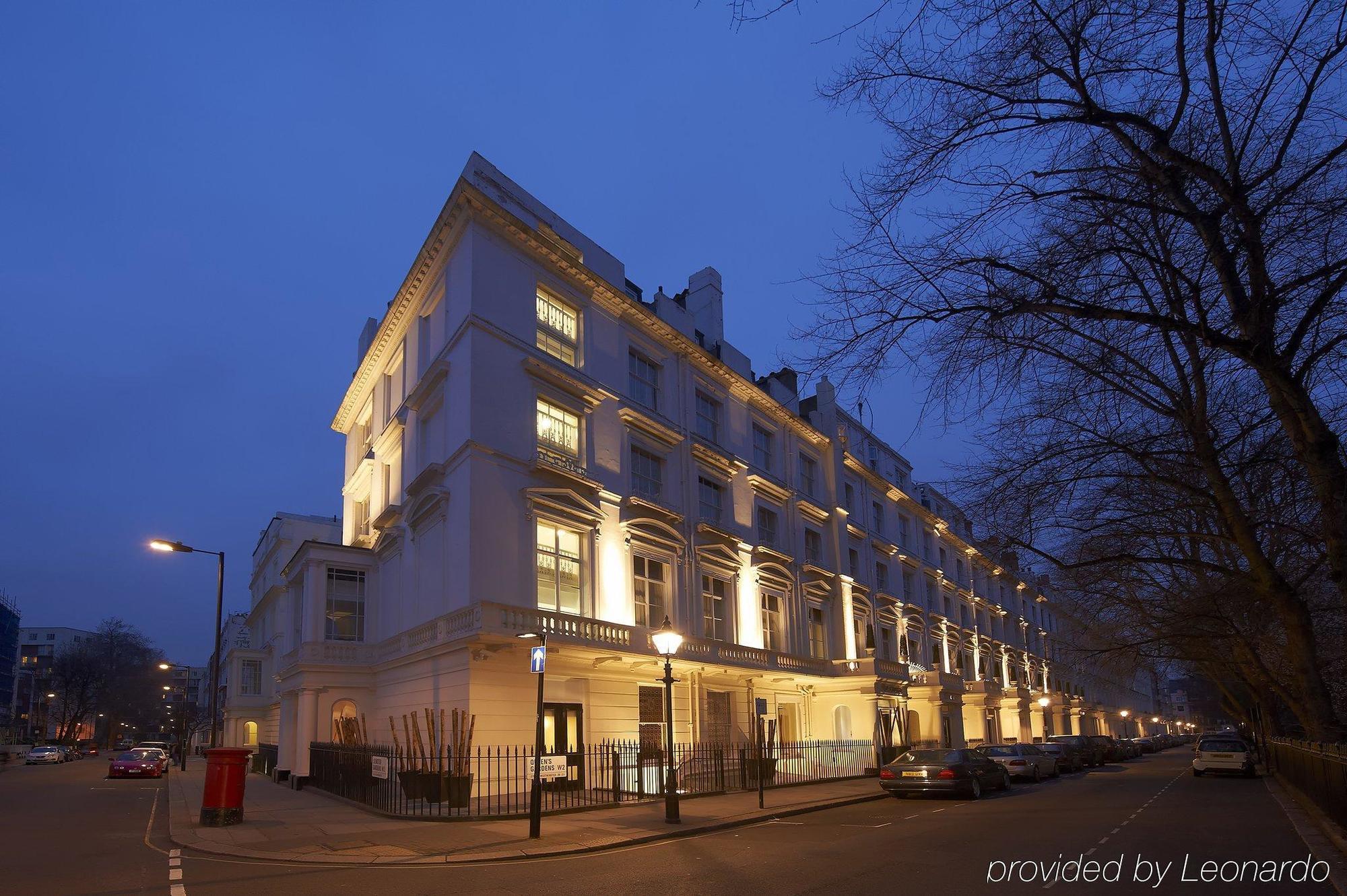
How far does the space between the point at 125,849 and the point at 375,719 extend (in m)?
14.3

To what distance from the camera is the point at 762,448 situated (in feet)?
121

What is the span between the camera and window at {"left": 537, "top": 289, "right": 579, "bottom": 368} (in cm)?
2634

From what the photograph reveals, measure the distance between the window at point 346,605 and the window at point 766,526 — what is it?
49.9 ft

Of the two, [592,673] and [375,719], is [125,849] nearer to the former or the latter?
[592,673]

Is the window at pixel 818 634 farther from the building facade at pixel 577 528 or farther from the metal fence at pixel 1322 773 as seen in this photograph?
the metal fence at pixel 1322 773

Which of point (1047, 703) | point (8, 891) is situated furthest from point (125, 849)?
point (1047, 703)

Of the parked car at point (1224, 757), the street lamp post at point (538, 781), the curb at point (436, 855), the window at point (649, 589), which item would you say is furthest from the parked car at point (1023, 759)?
the street lamp post at point (538, 781)

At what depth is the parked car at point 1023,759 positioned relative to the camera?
30500mm

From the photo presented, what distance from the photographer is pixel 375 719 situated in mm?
28250

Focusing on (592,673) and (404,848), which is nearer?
(404,848)

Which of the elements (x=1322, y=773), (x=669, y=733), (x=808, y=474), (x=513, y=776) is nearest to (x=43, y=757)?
(x=513, y=776)

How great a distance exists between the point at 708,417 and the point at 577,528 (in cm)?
991

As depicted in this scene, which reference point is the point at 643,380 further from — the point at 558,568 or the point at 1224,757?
the point at 1224,757

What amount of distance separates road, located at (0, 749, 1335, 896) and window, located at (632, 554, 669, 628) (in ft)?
30.2
